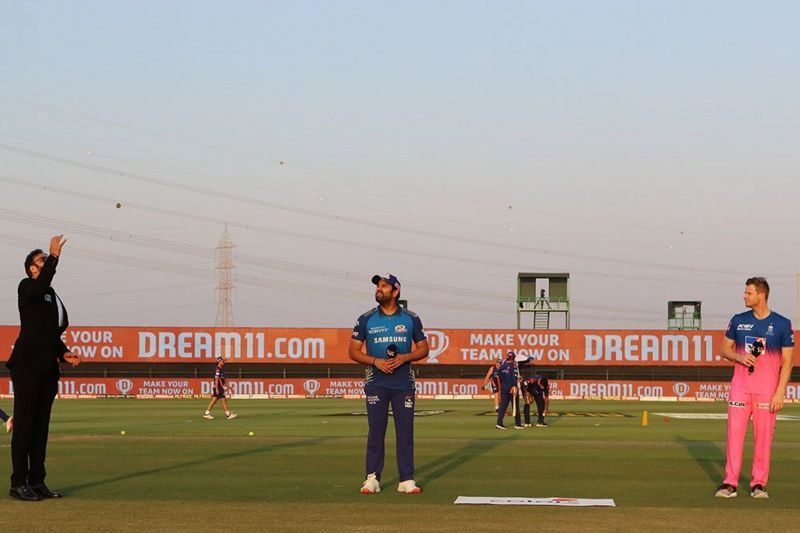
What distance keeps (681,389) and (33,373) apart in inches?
2330

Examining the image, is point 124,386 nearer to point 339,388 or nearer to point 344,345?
point 339,388

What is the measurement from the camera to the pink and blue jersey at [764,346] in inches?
473

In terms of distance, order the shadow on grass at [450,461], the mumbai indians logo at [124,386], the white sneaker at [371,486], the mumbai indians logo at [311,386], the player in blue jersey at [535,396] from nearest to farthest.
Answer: the white sneaker at [371,486] < the shadow on grass at [450,461] < the player in blue jersey at [535,396] < the mumbai indians logo at [124,386] < the mumbai indians logo at [311,386]

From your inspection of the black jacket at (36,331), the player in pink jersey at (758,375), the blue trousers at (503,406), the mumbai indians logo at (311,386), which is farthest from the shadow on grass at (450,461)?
the mumbai indians logo at (311,386)

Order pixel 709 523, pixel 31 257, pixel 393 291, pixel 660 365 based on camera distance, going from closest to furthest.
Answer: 1. pixel 709 523
2. pixel 31 257
3. pixel 393 291
4. pixel 660 365

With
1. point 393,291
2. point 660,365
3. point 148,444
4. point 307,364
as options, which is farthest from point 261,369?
point 393,291

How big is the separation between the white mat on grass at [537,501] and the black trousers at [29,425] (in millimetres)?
3882

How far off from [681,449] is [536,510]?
9.93 meters

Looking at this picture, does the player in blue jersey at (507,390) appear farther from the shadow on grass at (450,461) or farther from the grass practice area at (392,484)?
the shadow on grass at (450,461)

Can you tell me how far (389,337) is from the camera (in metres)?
12.6

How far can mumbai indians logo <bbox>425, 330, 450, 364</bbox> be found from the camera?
6900 cm

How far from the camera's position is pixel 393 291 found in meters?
12.5

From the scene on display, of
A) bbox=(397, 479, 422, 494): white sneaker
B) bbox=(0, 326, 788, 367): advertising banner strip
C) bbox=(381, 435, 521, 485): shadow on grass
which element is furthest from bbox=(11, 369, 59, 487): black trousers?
bbox=(0, 326, 788, 367): advertising banner strip

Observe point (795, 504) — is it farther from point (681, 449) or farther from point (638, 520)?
point (681, 449)
